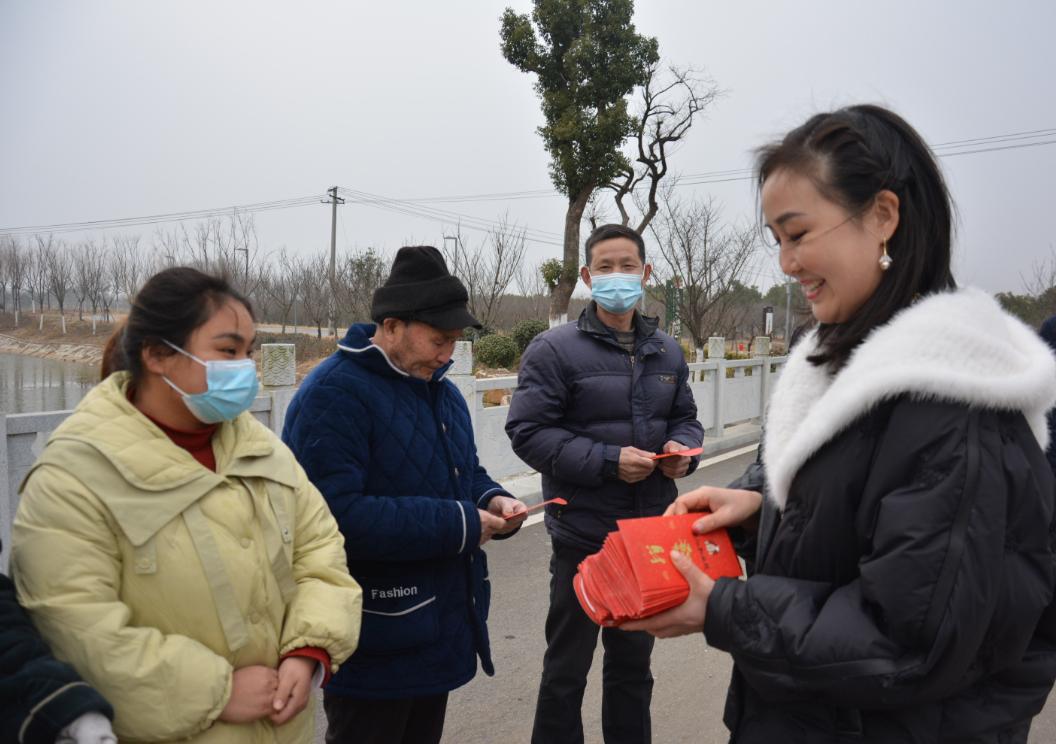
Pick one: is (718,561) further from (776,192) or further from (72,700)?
(72,700)

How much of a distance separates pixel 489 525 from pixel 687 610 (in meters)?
1.01

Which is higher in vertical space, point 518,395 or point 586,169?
point 586,169

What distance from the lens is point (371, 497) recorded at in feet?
6.64

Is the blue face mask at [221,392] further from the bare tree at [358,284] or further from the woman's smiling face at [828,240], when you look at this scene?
the bare tree at [358,284]

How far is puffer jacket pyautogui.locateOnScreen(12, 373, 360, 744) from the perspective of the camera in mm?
1405

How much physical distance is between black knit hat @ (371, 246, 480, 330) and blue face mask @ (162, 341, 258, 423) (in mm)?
504

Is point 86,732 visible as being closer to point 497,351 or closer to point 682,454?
point 682,454

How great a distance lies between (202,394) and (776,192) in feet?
4.43

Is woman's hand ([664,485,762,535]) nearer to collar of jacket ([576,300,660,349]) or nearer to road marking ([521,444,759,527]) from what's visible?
collar of jacket ([576,300,660,349])

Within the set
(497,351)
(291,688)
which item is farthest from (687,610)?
(497,351)

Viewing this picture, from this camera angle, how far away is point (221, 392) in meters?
1.69

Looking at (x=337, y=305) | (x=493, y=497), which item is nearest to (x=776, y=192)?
(x=493, y=497)

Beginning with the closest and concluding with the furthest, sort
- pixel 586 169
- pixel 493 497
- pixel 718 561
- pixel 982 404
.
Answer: pixel 982 404
pixel 718 561
pixel 493 497
pixel 586 169

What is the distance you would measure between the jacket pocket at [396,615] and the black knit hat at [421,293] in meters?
0.78
